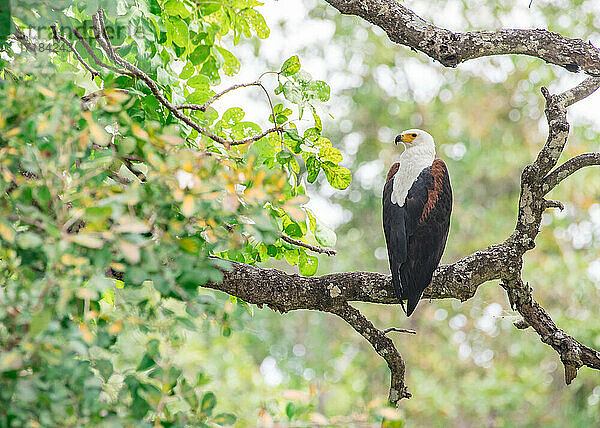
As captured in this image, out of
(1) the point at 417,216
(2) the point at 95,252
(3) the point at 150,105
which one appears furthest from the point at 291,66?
(2) the point at 95,252

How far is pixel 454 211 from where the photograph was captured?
7.36m

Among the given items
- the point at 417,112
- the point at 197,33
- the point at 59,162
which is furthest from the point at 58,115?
the point at 417,112

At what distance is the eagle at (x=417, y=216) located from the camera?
199cm

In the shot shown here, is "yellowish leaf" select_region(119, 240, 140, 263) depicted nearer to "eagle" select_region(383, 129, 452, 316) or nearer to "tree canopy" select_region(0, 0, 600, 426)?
"tree canopy" select_region(0, 0, 600, 426)

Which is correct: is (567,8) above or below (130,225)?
above

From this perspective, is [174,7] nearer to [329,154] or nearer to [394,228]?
[329,154]

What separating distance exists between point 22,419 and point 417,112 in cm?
701

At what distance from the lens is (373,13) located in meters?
1.83

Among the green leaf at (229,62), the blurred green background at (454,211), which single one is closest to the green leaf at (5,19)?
the green leaf at (229,62)

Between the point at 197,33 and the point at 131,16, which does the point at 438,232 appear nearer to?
the point at 197,33

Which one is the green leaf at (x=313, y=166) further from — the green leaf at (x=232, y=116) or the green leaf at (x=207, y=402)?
the green leaf at (x=207, y=402)

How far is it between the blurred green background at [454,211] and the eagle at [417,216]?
4557 mm

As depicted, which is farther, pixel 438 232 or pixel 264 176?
pixel 438 232

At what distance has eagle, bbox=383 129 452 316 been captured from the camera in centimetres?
199
